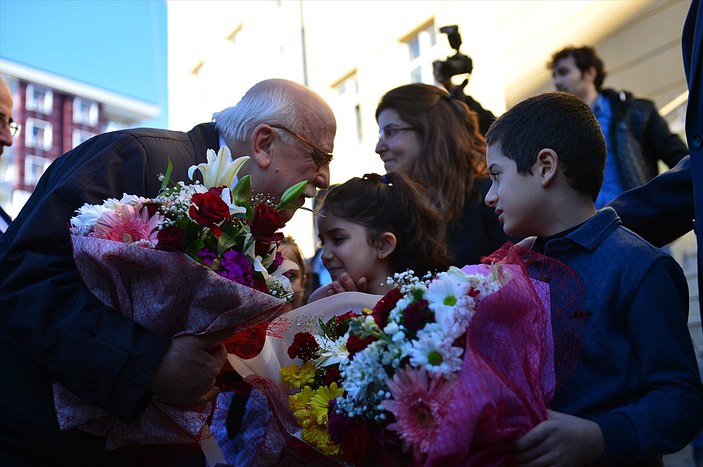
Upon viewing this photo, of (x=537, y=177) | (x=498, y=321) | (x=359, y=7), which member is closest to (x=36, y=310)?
(x=498, y=321)

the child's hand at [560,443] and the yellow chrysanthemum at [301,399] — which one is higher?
the yellow chrysanthemum at [301,399]

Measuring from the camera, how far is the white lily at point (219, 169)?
2570 mm

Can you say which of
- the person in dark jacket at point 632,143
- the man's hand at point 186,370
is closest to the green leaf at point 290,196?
the man's hand at point 186,370

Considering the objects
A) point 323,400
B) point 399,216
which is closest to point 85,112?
point 399,216

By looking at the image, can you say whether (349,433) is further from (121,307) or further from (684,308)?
(684,308)

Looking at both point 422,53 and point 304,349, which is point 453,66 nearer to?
point 304,349

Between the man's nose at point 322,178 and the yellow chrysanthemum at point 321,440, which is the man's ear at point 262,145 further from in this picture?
the yellow chrysanthemum at point 321,440

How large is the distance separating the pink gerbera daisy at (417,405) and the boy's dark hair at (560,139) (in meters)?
0.98

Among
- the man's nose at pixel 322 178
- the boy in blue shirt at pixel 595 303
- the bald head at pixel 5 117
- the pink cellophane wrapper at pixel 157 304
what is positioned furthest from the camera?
the bald head at pixel 5 117

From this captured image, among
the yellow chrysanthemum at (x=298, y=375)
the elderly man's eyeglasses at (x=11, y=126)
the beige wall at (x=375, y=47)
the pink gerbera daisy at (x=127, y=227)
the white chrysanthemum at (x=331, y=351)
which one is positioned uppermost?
the beige wall at (x=375, y=47)

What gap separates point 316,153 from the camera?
3.32 meters

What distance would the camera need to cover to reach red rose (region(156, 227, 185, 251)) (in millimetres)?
2256

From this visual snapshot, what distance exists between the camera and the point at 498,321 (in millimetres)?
2070

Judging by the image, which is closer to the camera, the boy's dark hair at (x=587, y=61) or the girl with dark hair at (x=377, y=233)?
the girl with dark hair at (x=377, y=233)
